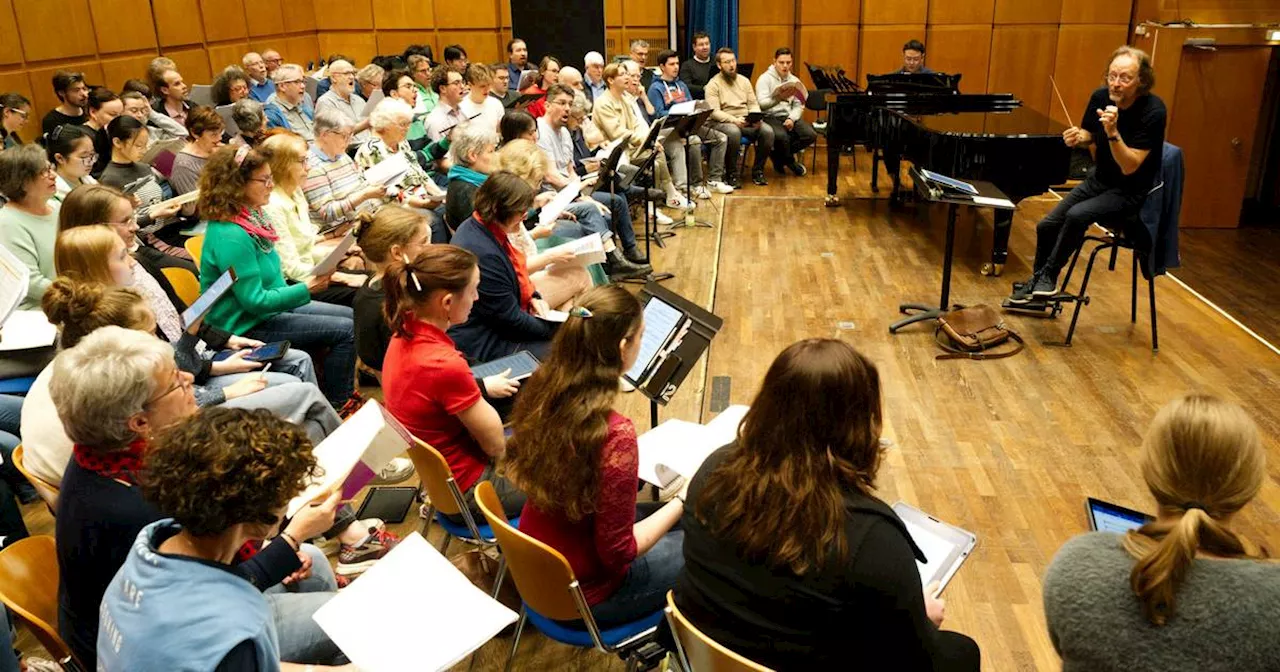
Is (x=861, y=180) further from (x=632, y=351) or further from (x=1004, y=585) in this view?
(x=632, y=351)

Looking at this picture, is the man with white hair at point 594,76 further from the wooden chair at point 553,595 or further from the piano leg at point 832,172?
the wooden chair at point 553,595

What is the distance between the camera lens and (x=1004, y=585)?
10.1 feet

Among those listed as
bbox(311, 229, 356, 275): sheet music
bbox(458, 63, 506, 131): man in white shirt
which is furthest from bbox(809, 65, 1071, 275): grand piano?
bbox(311, 229, 356, 275): sheet music

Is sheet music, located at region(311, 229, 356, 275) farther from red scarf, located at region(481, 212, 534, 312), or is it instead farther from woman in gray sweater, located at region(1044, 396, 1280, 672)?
woman in gray sweater, located at region(1044, 396, 1280, 672)

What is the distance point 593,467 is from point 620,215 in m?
4.44

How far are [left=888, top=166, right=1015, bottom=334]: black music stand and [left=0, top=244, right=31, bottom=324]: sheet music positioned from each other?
13.8 feet

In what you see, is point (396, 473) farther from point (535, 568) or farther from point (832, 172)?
point (832, 172)

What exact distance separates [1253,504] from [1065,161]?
3.09 m

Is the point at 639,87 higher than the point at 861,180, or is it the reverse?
the point at 639,87

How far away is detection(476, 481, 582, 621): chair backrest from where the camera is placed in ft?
6.62

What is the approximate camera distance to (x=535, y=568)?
2.07m

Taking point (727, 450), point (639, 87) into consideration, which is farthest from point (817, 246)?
point (727, 450)

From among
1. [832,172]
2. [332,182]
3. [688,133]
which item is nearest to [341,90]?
[332,182]

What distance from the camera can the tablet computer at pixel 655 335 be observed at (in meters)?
2.82
